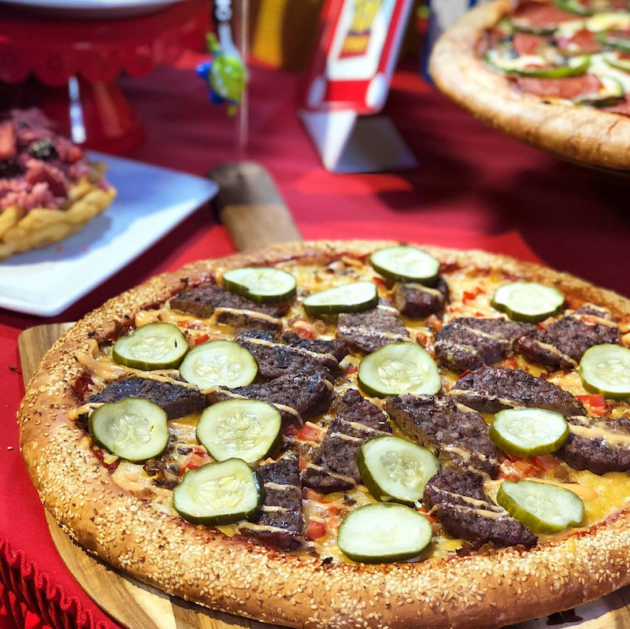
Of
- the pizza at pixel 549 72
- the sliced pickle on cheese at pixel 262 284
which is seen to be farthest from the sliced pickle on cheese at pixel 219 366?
the pizza at pixel 549 72

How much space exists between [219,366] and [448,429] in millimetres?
848

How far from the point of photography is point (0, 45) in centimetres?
386

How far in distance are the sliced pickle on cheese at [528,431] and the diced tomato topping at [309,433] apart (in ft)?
1.88

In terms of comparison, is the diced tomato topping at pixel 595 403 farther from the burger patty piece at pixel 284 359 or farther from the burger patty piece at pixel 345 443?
the burger patty piece at pixel 284 359

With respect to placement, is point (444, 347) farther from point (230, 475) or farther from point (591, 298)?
point (230, 475)

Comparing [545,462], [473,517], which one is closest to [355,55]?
[545,462]

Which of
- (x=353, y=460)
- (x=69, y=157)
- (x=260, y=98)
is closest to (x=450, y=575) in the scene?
(x=353, y=460)

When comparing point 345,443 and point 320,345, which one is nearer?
point 345,443

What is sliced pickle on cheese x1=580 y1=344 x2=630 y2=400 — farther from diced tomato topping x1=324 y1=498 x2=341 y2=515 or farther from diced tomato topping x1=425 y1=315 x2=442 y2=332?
diced tomato topping x1=324 y1=498 x2=341 y2=515

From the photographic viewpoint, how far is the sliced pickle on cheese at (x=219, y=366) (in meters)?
2.82

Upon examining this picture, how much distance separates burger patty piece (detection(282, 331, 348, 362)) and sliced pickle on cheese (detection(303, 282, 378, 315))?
7.9 inches

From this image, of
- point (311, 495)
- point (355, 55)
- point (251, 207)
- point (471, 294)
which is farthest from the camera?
point (355, 55)

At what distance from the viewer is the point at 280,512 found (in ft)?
7.58

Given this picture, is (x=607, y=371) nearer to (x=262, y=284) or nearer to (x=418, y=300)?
(x=418, y=300)
